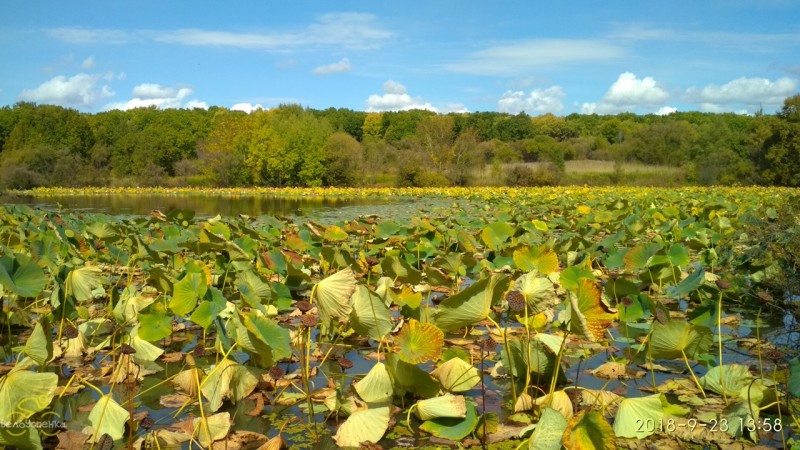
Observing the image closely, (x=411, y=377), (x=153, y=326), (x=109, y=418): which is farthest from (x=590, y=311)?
(x=153, y=326)

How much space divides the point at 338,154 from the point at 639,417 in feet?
91.0

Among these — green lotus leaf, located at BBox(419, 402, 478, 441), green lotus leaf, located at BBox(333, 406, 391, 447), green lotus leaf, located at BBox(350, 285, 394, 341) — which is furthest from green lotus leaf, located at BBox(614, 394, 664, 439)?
green lotus leaf, located at BBox(350, 285, 394, 341)

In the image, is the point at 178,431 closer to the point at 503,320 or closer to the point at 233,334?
the point at 233,334

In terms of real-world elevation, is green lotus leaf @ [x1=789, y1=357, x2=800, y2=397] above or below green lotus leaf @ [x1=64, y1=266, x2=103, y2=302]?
below

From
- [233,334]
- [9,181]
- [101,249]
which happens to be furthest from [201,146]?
[233,334]

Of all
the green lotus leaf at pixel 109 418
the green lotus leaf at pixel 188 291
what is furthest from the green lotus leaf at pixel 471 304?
the green lotus leaf at pixel 188 291

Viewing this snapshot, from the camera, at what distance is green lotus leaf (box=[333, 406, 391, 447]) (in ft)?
6.06

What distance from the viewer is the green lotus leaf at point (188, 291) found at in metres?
2.77

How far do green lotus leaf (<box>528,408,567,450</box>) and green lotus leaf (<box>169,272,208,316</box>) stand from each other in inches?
66.0

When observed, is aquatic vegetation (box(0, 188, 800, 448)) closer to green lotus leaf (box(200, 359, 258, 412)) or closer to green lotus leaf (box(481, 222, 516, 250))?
green lotus leaf (box(200, 359, 258, 412))

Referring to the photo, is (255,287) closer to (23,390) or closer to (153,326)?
(153,326)

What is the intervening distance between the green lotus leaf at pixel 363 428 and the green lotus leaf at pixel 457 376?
1.35 ft

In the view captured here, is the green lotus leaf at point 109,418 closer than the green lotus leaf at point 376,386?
Yes

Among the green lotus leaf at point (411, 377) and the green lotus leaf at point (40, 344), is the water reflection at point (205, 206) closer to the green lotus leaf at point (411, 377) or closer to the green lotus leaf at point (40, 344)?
the green lotus leaf at point (40, 344)
